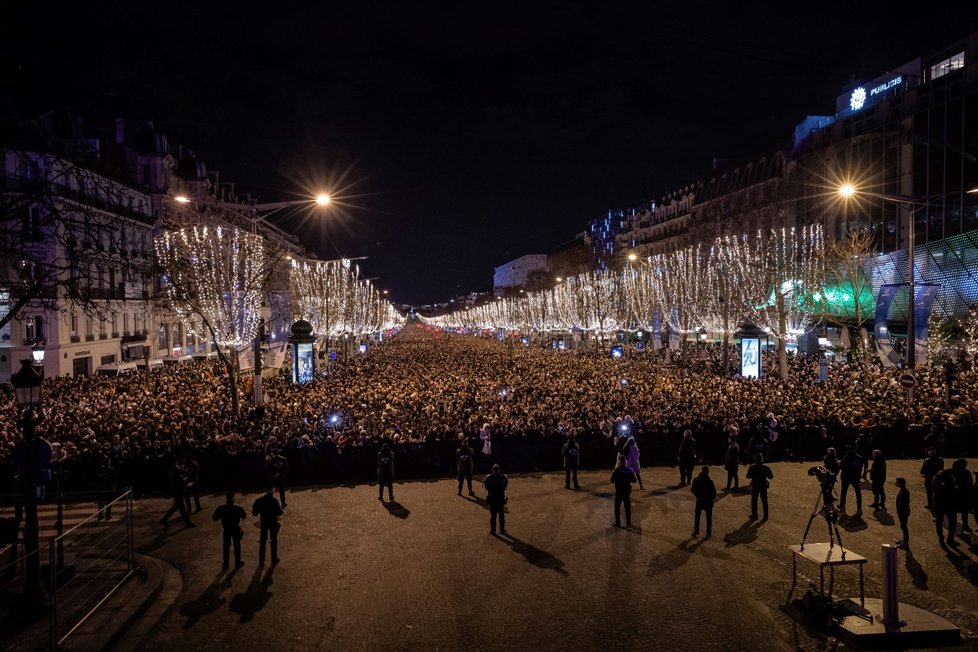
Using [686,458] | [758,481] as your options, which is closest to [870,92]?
[686,458]

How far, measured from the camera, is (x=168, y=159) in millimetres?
50438

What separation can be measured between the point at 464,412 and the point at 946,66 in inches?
1745

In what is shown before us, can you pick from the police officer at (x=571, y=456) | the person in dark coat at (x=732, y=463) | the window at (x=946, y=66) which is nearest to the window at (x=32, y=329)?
the police officer at (x=571, y=456)

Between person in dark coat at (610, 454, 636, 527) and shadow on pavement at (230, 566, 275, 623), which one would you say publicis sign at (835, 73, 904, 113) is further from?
shadow on pavement at (230, 566, 275, 623)

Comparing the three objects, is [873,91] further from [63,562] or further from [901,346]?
[63,562]

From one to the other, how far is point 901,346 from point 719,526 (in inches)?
1310

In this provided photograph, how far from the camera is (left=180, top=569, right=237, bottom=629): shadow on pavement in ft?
27.6

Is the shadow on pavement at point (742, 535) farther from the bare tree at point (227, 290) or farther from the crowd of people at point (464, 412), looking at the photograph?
the bare tree at point (227, 290)

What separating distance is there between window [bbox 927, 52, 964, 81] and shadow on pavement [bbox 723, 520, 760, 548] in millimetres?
44059

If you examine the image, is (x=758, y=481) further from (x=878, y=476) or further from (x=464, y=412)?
(x=464, y=412)

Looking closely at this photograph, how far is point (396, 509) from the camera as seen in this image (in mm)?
13383

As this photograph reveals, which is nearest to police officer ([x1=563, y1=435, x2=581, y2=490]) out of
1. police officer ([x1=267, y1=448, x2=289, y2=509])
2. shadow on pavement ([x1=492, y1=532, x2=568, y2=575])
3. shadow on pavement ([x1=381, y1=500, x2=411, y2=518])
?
shadow on pavement ([x1=492, y1=532, x2=568, y2=575])

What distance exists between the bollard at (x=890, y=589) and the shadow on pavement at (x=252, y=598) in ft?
26.3

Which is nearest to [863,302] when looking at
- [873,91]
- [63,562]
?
[873,91]
